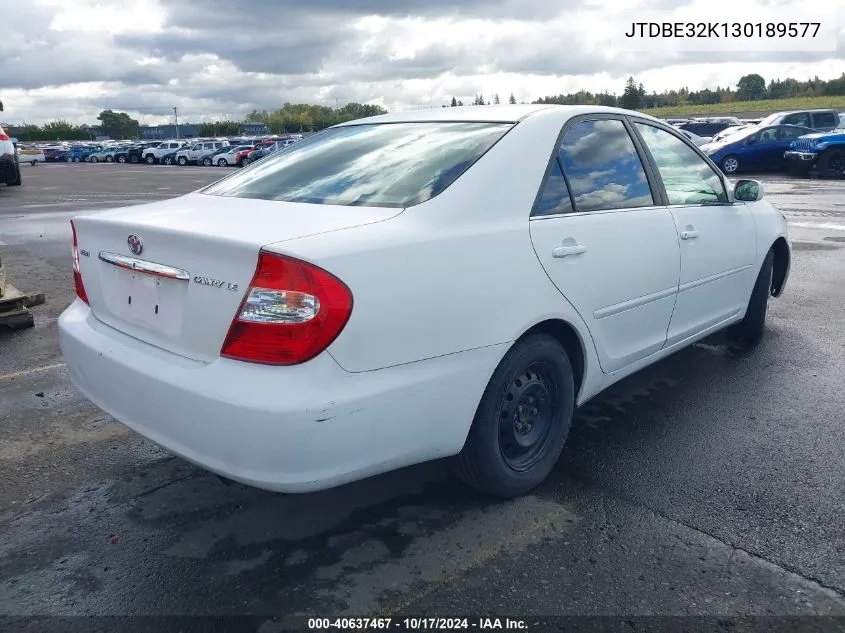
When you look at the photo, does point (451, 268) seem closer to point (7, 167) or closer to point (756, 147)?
point (7, 167)

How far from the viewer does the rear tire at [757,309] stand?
16.5ft

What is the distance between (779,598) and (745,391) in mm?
2078

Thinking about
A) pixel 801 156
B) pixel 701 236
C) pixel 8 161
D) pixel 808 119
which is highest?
pixel 808 119

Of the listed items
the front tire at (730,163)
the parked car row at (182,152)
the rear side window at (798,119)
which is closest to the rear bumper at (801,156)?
the front tire at (730,163)

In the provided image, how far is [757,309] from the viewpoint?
201 inches

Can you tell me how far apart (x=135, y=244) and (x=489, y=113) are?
5.56ft

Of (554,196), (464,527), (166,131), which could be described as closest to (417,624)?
(464,527)

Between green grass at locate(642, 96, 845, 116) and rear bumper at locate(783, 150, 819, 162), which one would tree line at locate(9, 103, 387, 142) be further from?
rear bumper at locate(783, 150, 819, 162)

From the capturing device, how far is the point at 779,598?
2.43 m

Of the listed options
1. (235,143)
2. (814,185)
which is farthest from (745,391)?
(235,143)

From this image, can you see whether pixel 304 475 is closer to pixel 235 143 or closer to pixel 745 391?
pixel 745 391

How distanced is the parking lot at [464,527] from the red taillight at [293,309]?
2.67 ft

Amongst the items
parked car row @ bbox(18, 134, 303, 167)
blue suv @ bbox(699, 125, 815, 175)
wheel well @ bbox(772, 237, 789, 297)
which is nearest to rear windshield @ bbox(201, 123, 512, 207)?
wheel well @ bbox(772, 237, 789, 297)

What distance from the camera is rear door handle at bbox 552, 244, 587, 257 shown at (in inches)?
119
